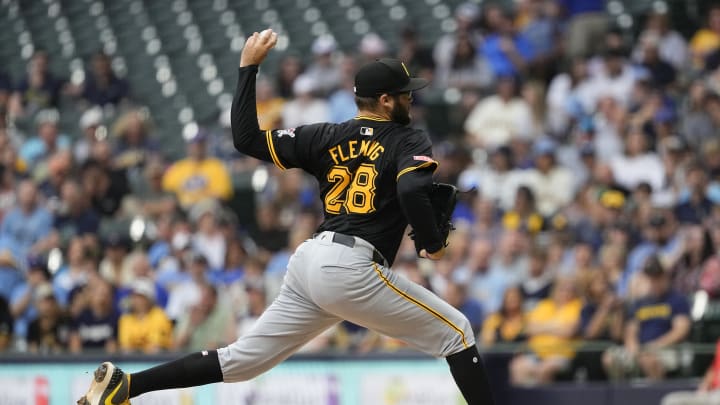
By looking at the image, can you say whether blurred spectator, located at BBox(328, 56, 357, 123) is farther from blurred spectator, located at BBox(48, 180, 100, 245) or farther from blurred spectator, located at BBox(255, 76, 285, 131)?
blurred spectator, located at BBox(48, 180, 100, 245)

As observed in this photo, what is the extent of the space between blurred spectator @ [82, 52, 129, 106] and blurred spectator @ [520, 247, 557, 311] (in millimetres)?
7940

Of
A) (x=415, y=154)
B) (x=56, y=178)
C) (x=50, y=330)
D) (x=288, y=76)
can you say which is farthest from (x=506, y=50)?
(x=415, y=154)

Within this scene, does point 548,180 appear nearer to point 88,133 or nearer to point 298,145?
point 88,133

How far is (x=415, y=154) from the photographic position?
19.5 ft

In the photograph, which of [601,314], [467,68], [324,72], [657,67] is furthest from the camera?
[324,72]

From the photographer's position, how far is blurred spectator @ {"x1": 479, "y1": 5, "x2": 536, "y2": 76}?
14.7 meters

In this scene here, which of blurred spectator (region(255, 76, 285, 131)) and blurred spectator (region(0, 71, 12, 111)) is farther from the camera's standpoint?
blurred spectator (region(0, 71, 12, 111))

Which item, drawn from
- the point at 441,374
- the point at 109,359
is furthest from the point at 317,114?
the point at 441,374

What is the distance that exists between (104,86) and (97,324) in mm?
5837

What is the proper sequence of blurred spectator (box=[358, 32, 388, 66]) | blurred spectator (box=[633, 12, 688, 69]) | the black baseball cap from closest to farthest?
the black baseball cap, blurred spectator (box=[633, 12, 688, 69]), blurred spectator (box=[358, 32, 388, 66])

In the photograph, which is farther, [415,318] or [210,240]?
[210,240]

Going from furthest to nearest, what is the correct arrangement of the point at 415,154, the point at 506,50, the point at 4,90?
the point at 4,90 < the point at 506,50 < the point at 415,154

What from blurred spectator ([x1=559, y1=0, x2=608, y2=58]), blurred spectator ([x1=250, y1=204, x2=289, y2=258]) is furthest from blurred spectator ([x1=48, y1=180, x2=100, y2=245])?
blurred spectator ([x1=559, y1=0, x2=608, y2=58])

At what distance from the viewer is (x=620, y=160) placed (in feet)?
40.8
